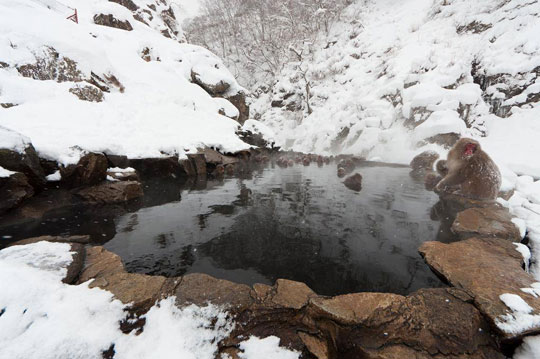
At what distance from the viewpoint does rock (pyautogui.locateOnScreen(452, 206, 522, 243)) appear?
3.43 m

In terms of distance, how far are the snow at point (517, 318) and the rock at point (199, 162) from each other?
9.36 m

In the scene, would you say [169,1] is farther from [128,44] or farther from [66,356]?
[66,356]

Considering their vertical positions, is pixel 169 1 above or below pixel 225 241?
above

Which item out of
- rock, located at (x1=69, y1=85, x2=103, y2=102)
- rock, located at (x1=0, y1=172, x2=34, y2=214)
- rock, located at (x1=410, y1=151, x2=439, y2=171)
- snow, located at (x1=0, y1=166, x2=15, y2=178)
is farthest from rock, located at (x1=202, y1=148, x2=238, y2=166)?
rock, located at (x1=410, y1=151, x2=439, y2=171)

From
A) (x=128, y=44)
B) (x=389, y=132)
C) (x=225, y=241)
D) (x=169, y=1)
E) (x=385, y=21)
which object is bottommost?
(x=225, y=241)

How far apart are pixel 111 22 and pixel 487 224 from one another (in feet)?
80.6

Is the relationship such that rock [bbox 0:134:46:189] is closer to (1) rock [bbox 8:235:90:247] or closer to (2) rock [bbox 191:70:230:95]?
(1) rock [bbox 8:235:90:247]

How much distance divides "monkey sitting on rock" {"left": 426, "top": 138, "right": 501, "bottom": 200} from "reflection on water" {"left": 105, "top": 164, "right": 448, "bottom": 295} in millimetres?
766

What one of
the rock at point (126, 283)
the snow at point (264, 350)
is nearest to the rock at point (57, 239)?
the rock at point (126, 283)

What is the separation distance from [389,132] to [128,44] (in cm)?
1869

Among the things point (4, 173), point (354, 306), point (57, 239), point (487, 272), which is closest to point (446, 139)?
point (487, 272)

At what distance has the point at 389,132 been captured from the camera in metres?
13.9

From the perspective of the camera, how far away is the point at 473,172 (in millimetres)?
4918

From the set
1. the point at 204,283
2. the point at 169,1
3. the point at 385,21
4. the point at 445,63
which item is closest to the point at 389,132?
the point at 445,63
